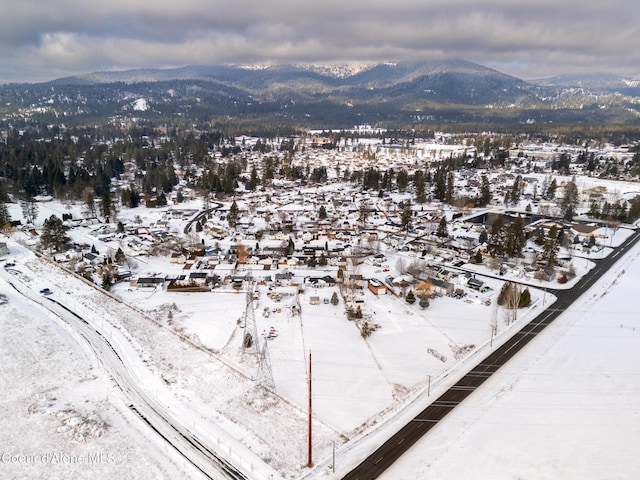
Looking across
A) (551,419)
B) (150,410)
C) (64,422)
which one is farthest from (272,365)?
(551,419)

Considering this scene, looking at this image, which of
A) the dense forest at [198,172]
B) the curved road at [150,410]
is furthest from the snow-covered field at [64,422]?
the dense forest at [198,172]

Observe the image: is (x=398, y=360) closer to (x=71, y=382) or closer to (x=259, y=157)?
(x=71, y=382)

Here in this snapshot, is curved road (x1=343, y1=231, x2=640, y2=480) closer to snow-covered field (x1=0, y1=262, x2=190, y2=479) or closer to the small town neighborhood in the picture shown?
the small town neighborhood

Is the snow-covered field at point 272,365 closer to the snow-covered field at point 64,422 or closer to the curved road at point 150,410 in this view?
the snow-covered field at point 64,422

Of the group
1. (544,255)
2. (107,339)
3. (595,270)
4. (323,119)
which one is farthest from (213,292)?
(323,119)

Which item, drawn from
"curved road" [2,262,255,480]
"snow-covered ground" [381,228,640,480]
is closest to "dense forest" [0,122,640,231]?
"curved road" [2,262,255,480]

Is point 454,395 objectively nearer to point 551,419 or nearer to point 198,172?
point 551,419

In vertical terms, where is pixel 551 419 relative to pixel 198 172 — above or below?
below
